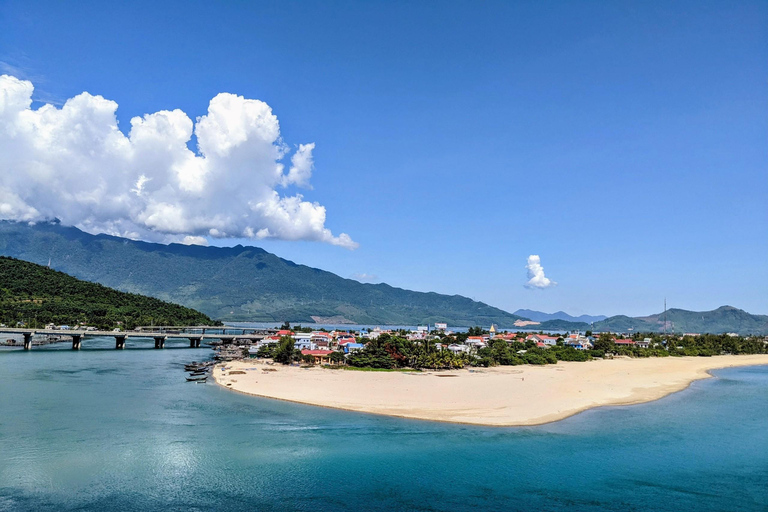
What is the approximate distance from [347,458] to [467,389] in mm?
24177

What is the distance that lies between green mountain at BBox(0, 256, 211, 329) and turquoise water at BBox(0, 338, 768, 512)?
287 feet

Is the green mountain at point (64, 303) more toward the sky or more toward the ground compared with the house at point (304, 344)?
more toward the sky

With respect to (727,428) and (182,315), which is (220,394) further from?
(182,315)

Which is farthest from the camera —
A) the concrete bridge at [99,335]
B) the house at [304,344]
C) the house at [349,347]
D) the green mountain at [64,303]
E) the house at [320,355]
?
the green mountain at [64,303]

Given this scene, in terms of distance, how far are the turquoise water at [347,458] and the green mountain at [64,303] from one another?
287ft

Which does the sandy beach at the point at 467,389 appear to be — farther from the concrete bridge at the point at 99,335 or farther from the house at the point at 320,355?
the concrete bridge at the point at 99,335

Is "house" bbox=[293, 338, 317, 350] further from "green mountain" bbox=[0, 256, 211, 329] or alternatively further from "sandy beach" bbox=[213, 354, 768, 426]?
"green mountain" bbox=[0, 256, 211, 329]

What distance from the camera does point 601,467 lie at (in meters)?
26.2

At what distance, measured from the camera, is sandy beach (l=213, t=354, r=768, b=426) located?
38219mm

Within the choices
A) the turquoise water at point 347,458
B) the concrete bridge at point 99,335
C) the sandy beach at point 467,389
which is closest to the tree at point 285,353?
the sandy beach at point 467,389

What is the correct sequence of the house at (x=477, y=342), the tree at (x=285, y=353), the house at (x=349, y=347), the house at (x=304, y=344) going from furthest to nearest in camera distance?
the house at (x=477, y=342)
the house at (x=304, y=344)
the house at (x=349, y=347)
the tree at (x=285, y=353)

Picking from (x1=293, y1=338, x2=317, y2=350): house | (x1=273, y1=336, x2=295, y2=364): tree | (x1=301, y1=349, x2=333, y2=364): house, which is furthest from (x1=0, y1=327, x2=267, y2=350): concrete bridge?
(x1=301, y1=349, x2=333, y2=364): house

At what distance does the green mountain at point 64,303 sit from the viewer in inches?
4478

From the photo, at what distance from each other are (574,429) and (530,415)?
4067 mm
